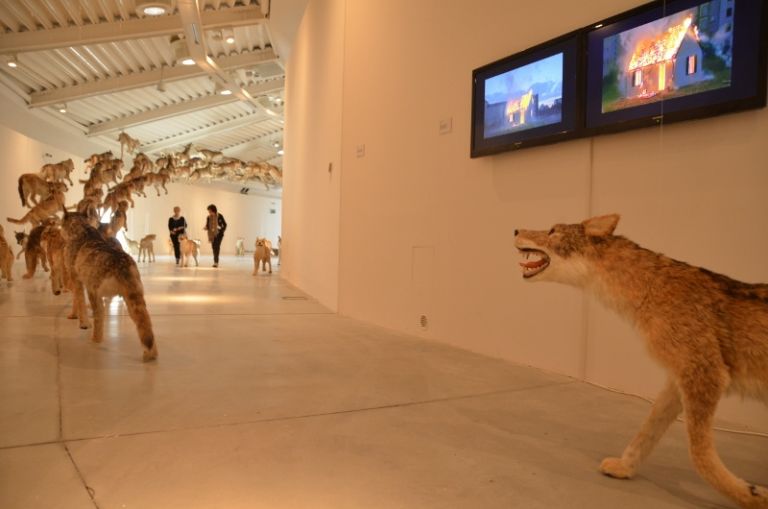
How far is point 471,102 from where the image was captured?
14.6 ft

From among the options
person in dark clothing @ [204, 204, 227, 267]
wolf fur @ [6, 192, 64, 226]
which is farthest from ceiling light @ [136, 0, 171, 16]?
person in dark clothing @ [204, 204, 227, 267]

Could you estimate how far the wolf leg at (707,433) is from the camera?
1667mm

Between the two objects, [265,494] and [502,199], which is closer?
[265,494]

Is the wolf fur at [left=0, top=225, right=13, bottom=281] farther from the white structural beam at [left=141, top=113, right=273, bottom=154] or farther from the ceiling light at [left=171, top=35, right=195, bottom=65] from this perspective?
the white structural beam at [left=141, top=113, right=273, bottom=154]

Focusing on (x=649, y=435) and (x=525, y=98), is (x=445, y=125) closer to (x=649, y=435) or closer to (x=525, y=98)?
(x=525, y=98)

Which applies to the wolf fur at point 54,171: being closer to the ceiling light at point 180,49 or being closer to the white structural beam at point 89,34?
the white structural beam at point 89,34

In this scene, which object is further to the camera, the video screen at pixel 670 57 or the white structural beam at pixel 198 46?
the white structural beam at pixel 198 46

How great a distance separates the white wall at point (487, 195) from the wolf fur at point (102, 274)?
2.50 meters

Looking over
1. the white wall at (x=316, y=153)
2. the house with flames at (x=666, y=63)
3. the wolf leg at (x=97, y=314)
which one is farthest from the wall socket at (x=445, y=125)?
the wolf leg at (x=97, y=314)

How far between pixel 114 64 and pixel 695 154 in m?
14.5

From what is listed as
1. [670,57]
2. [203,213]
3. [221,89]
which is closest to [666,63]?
[670,57]

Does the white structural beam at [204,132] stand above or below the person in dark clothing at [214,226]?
above

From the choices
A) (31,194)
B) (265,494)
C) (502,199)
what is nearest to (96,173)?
(31,194)

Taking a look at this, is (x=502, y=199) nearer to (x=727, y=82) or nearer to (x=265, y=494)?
(x=727, y=82)
